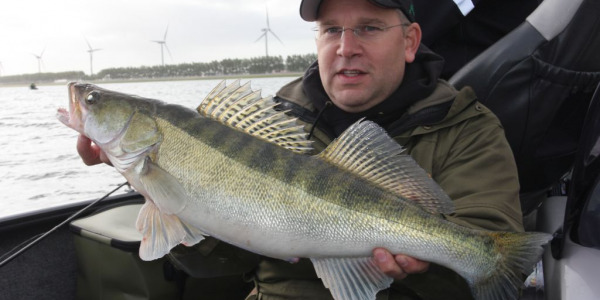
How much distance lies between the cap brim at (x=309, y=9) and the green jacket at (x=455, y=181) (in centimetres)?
67

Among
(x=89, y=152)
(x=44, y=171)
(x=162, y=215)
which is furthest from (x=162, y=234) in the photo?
(x=44, y=171)

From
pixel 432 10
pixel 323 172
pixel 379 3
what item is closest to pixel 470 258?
pixel 323 172

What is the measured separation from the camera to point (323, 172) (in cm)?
190

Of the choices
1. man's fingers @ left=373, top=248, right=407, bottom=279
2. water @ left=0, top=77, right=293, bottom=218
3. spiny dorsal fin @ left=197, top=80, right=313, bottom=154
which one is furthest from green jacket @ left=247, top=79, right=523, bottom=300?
water @ left=0, top=77, right=293, bottom=218

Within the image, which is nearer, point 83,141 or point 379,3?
point 83,141

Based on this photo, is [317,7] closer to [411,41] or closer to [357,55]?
[357,55]

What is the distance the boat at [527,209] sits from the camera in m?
2.19

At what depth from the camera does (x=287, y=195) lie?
72.4 inches

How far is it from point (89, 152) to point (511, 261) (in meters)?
2.03

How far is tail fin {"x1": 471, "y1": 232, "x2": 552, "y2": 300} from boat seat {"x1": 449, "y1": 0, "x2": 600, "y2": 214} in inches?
50.0

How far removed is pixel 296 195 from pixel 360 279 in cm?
43

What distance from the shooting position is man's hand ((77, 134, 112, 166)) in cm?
228

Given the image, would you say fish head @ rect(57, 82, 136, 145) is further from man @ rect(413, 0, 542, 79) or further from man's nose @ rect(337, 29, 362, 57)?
man @ rect(413, 0, 542, 79)

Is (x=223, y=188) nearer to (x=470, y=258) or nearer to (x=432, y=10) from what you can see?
(x=470, y=258)
